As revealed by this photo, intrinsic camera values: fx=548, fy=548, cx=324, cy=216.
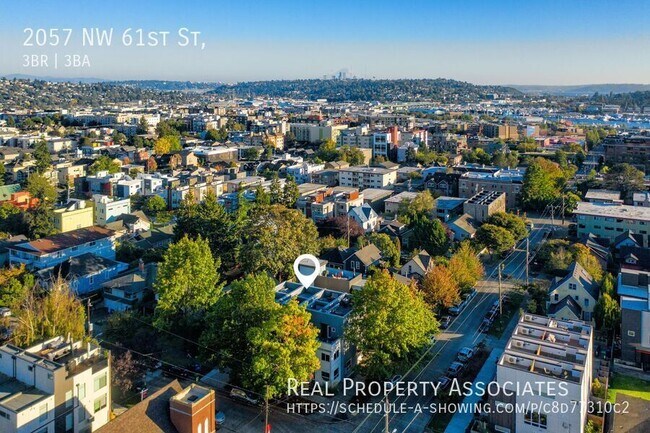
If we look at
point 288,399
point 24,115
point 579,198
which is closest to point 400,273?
point 288,399

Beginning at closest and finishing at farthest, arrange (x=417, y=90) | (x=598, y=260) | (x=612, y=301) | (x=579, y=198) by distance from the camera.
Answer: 1. (x=612, y=301)
2. (x=598, y=260)
3. (x=579, y=198)
4. (x=417, y=90)

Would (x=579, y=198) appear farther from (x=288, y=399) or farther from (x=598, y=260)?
(x=288, y=399)

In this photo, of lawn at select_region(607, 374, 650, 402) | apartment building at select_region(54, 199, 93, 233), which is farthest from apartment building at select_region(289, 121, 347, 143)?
lawn at select_region(607, 374, 650, 402)

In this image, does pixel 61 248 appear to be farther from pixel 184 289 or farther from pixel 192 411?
pixel 192 411

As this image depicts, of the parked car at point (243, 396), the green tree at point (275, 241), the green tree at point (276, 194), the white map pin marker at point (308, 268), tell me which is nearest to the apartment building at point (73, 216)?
the green tree at point (276, 194)

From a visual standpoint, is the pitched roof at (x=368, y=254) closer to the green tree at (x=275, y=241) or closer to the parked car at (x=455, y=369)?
the green tree at (x=275, y=241)

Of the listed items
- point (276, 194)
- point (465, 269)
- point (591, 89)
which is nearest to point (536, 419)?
point (465, 269)

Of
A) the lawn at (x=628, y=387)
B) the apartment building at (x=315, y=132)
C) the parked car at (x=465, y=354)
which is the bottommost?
the lawn at (x=628, y=387)
